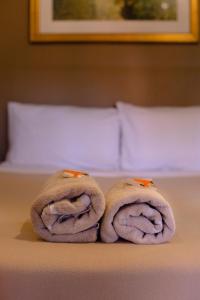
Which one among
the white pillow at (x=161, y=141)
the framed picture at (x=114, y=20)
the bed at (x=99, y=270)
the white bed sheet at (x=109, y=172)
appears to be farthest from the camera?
the framed picture at (x=114, y=20)

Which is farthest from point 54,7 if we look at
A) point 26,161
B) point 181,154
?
point 181,154

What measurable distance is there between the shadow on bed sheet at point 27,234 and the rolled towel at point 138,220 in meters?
0.21

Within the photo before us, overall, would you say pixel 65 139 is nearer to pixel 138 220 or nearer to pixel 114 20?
pixel 114 20

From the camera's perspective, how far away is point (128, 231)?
1.20 metres

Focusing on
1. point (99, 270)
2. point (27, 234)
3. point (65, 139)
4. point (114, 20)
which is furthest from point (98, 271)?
point (114, 20)

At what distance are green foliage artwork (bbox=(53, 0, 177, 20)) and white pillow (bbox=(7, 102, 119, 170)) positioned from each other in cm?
72

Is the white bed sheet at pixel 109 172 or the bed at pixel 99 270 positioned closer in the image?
the bed at pixel 99 270

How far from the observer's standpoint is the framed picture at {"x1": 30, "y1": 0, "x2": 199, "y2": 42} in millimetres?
2807

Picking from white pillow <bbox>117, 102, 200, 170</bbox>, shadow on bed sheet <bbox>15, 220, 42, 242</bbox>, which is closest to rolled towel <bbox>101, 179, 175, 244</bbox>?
shadow on bed sheet <bbox>15, 220, 42, 242</bbox>

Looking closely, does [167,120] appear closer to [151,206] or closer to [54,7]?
[54,7]

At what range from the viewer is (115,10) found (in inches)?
111

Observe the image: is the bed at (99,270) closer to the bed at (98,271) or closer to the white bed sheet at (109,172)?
the bed at (98,271)

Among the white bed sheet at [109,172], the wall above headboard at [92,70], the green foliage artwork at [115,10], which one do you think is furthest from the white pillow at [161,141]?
the green foliage artwork at [115,10]

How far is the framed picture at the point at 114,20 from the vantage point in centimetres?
281
